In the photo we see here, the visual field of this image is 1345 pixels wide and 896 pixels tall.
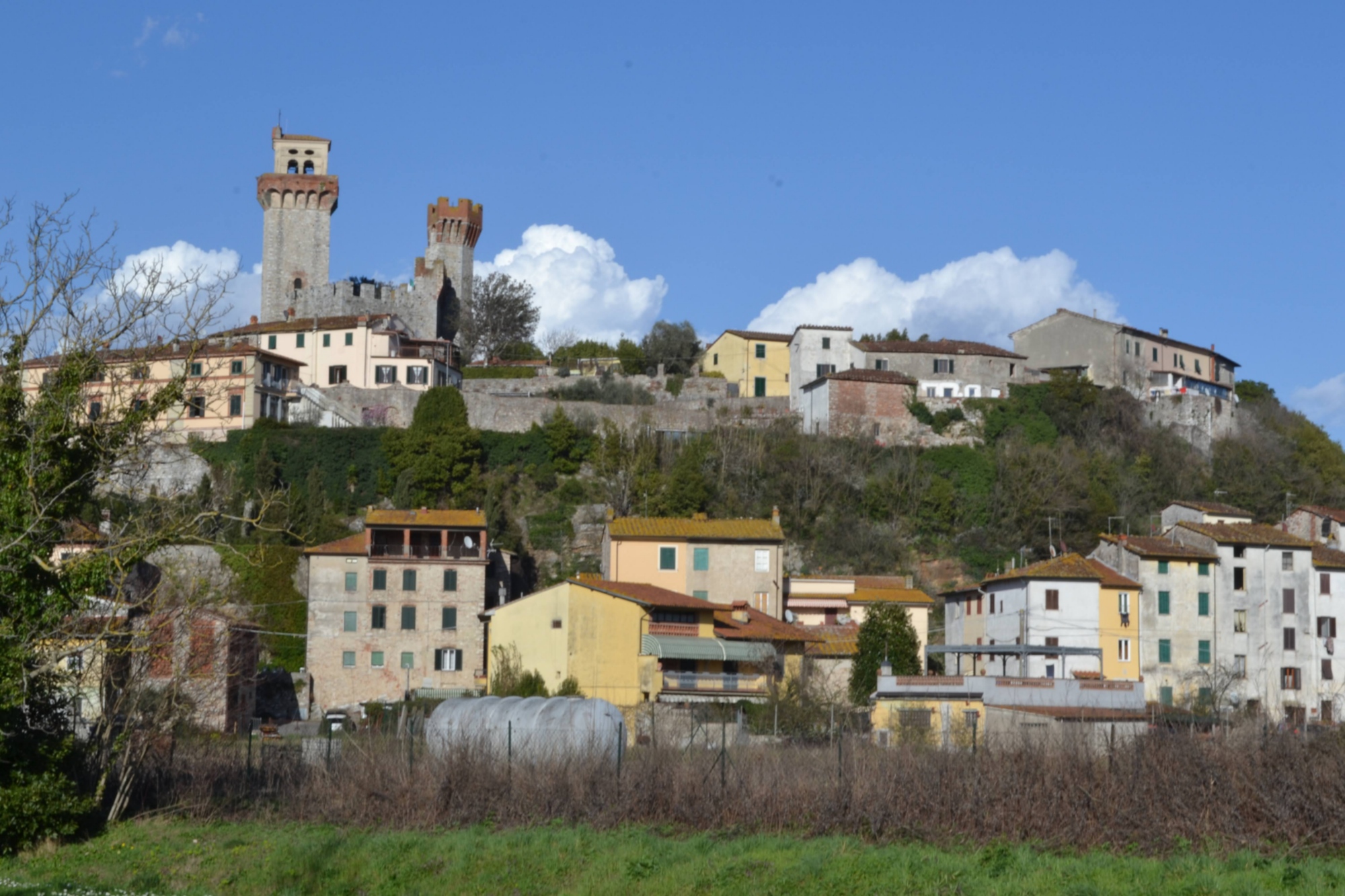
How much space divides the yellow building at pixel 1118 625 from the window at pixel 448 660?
20.2 metres

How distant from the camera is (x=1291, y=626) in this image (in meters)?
48.8

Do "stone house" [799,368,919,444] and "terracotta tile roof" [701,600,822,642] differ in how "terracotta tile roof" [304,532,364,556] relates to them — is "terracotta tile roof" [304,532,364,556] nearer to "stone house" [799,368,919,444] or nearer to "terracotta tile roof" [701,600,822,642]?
"terracotta tile roof" [701,600,822,642]

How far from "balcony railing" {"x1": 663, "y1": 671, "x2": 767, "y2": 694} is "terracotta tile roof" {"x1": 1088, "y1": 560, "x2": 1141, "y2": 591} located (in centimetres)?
1210

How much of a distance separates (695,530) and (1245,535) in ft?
59.8

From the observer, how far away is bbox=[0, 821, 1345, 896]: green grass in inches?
737

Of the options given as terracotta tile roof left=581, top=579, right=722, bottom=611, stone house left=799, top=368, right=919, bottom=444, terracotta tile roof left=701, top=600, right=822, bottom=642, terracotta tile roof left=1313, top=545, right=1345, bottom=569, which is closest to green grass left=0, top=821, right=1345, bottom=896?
terracotta tile roof left=581, top=579, right=722, bottom=611

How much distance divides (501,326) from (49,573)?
207 feet

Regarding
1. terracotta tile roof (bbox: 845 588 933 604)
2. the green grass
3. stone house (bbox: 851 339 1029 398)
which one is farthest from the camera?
stone house (bbox: 851 339 1029 398)

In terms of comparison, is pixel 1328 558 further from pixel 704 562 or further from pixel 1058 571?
pixel 704 562

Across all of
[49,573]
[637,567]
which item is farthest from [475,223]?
[49,573]

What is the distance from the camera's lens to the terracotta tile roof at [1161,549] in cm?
4816

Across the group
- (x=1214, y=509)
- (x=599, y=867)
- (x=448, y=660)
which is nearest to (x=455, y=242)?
(x=448, y=660)

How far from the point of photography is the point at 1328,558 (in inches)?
1975

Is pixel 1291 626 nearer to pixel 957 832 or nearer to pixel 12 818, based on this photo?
pixel 957 832
